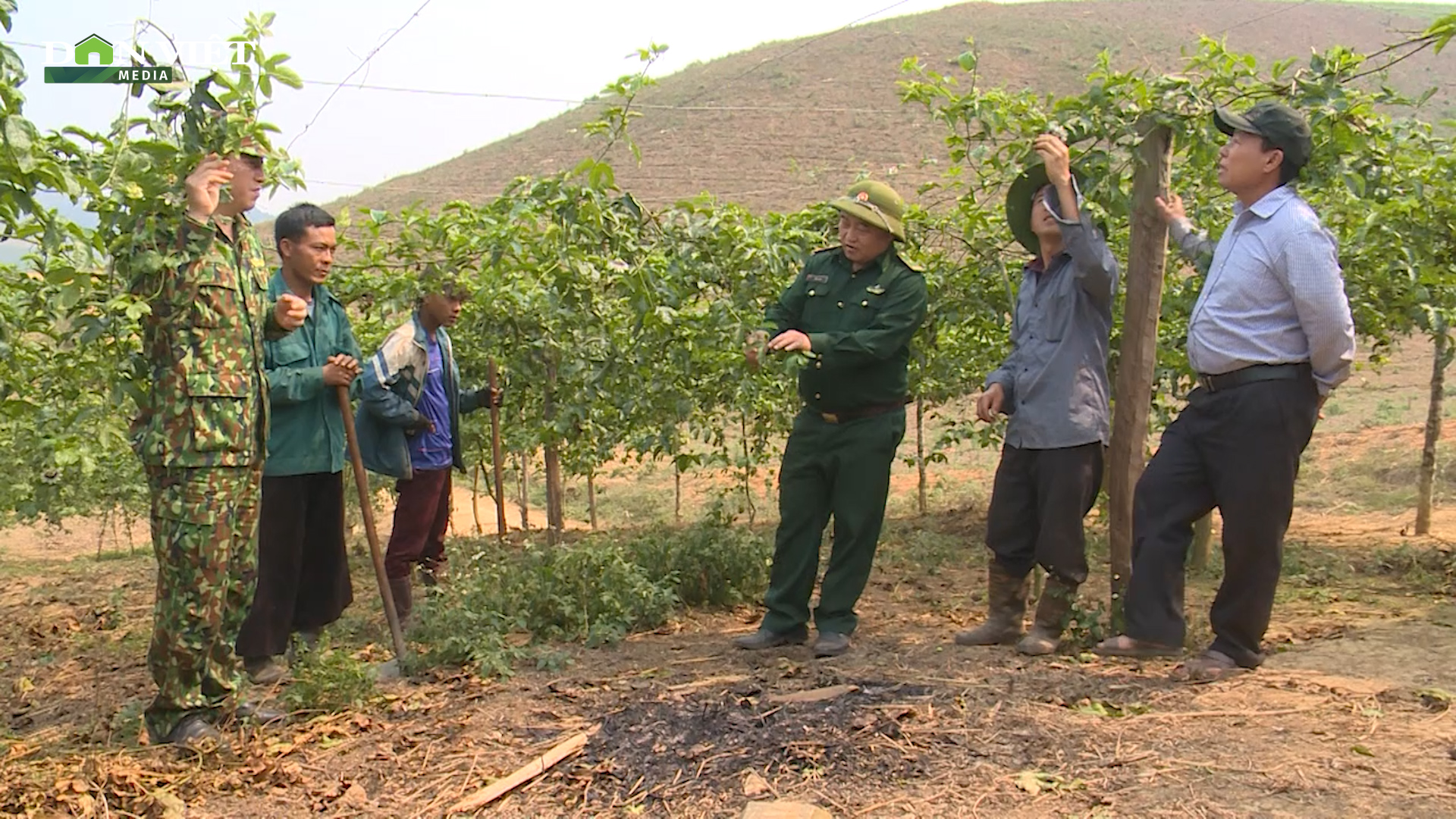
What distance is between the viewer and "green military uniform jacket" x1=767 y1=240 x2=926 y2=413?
4.24 meters

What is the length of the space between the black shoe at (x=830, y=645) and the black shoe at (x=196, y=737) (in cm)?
205

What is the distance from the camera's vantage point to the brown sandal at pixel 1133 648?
3.85 meters

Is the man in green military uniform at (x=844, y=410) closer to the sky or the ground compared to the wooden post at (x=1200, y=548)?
closer to the sky

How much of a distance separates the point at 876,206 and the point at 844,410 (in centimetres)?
77

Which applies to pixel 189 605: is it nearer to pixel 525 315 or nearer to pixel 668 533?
pixel 525 315

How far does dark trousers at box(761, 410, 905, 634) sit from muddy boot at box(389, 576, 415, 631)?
1620 millimetres

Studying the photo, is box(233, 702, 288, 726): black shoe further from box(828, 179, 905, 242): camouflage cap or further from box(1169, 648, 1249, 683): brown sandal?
box(1169, 648, 1249, 683): brown sandal

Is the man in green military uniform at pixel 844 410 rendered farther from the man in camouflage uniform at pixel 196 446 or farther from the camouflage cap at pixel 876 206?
the man in camouflage uniform at pixel 196 446

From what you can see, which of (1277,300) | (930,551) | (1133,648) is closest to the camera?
(1277,300)

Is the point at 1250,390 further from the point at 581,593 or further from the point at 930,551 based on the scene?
the point at 930,551

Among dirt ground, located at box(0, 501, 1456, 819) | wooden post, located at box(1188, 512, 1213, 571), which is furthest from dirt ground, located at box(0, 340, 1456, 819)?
wooden post, located at box(1188, 512, 1213, 571)

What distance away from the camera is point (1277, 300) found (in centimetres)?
356

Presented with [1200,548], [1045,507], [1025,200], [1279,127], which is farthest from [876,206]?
[1200,548]

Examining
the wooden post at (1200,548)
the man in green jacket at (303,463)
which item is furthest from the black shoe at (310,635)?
the wooden post at (1200,548)
